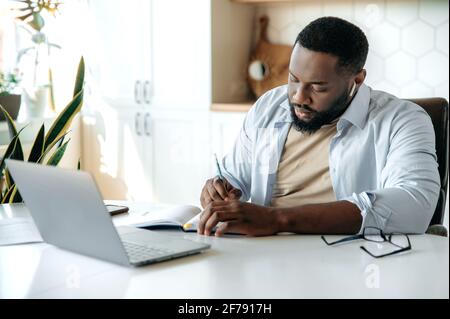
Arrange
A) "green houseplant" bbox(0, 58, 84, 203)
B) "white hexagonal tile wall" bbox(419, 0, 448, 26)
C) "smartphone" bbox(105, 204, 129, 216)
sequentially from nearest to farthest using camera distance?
"smartphone" bbox(105, 204, 129, 216) → "green houseplant" bbox(0, 58, 84, 203) → "white hexagonal tile wall" bbox(419, 0, 448, 26)

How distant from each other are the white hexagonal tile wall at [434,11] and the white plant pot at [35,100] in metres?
2.18

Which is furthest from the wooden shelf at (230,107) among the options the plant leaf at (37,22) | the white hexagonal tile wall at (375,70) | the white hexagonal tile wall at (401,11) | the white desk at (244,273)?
the white desk at (244,273)

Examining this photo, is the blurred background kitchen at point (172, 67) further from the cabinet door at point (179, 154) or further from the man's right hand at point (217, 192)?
the man's right hand at point (217, 192)

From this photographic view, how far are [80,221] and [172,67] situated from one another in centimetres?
282

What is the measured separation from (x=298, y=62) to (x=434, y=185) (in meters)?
0.50

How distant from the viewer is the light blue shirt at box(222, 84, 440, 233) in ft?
5.48

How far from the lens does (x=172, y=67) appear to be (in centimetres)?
411

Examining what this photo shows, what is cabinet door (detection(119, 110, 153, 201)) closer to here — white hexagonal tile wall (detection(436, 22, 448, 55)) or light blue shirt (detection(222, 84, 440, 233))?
white hexagonal tile wall (detection(436, 22, 448, 55))

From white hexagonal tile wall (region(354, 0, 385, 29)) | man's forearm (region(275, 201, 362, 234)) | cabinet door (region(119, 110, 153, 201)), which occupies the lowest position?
cabinet door (region(119, 110, 153, 201))

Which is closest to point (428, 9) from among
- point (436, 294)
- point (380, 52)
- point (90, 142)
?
point (380, 52)

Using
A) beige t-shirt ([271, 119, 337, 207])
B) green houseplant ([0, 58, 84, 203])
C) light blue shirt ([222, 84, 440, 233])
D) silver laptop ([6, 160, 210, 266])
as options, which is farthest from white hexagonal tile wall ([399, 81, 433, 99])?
silver laptop ([6, 160, 210, 266])

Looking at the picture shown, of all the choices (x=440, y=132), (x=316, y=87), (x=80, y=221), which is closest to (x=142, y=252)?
(x=80, y=221)

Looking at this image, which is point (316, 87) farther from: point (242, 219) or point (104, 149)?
point (104, 149)

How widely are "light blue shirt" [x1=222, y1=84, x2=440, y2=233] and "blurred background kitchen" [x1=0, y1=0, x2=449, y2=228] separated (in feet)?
5.09
